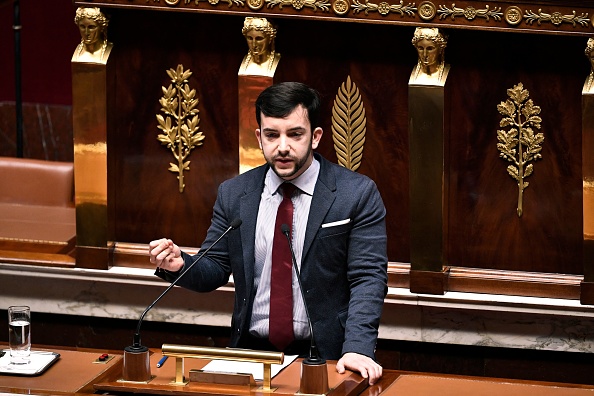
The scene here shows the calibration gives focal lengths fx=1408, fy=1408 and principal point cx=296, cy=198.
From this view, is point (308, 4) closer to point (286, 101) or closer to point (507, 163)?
point (507, 163)

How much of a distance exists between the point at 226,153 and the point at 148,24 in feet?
1.64

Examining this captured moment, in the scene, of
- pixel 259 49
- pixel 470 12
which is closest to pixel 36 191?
pixel 259 49

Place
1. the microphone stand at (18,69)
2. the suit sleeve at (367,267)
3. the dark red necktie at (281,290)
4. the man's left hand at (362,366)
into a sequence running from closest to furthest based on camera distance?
the man's left hand at (362,366) → the suit sleeve at (367,267) → the dark red necktie at (281,290) → the microphone stand at (18,69)

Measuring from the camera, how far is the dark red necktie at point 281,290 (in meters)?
3.56

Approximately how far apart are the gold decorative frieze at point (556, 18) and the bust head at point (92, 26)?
1.38 meters

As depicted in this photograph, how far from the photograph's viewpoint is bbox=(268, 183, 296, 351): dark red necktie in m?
3.56

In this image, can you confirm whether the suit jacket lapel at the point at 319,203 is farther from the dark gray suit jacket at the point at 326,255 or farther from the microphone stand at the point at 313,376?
the microphone stand at the point at 313,376

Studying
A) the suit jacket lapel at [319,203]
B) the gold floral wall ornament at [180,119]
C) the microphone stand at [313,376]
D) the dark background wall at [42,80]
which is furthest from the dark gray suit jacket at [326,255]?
the dark background wall at [42,80]

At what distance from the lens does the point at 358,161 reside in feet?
14.9

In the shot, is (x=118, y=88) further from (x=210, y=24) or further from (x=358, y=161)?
(x=358, y=161)

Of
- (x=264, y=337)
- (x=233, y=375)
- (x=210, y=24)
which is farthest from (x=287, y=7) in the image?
(x=233, y=375)

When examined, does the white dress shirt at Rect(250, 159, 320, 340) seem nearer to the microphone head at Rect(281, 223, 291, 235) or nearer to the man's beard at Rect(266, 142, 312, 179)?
the man's beard at Rect(266, 142, 312, 179)

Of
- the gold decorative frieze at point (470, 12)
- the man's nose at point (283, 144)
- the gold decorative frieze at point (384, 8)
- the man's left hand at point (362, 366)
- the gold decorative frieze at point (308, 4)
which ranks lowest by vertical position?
the man's left hand at point (362, 366)

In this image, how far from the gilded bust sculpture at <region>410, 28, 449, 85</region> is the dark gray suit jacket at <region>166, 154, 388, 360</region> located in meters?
0.82
